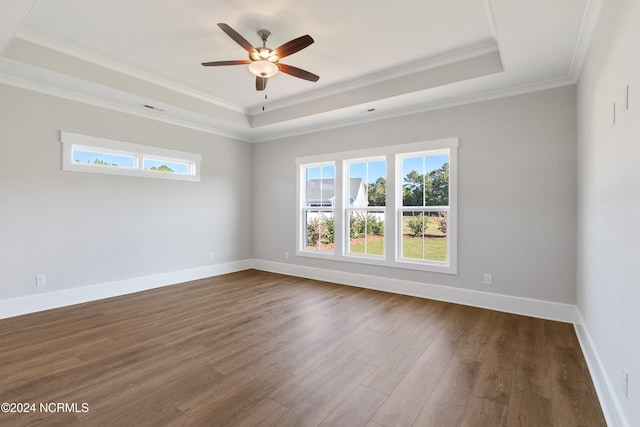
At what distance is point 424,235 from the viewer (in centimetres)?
445

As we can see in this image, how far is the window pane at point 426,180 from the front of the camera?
4297 mm

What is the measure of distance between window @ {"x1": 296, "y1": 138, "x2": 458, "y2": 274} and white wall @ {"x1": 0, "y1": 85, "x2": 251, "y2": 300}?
6.01 feet

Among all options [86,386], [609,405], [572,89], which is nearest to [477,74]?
[572,89]

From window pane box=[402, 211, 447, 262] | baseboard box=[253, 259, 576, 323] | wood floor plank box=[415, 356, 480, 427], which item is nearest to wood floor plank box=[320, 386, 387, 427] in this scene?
wood floor plank box=[415, 356, 480, 427]

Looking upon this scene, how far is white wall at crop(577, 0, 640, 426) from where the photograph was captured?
1.46 meters

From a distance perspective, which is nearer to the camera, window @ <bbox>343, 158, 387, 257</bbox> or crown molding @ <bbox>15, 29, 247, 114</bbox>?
crown molding @ <bbox>15, 29, 247, 114</bbox>

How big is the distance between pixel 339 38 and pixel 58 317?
14.7ft

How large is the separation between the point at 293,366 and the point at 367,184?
3.34 meters

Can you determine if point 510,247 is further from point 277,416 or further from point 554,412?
point 277,416

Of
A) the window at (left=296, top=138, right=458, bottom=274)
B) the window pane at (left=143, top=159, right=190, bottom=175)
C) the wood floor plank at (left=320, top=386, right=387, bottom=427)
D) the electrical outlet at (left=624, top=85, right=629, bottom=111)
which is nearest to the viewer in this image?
the electrical outlet at (left=624, top=85, right=629, bottom=111)

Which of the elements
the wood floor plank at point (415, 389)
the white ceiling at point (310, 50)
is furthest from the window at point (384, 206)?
the wood floor plank at point (415, 389)

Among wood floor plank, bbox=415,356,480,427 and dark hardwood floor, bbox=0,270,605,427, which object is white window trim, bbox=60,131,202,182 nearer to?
dark hardwood floor, bbox=0,270,605,427

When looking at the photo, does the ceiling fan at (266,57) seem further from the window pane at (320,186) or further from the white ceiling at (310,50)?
the window pane at (320,186)

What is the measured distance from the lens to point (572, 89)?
3.37m
